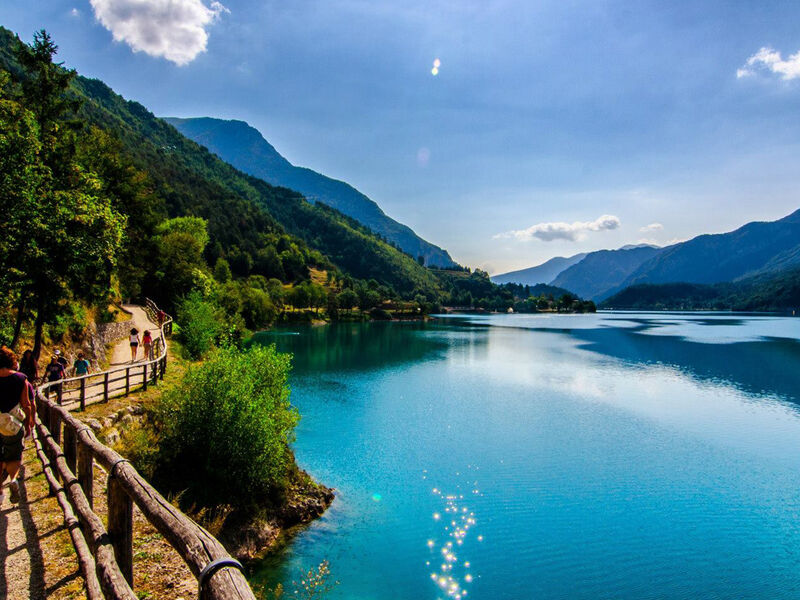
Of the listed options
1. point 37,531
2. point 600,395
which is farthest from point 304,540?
point 600,395

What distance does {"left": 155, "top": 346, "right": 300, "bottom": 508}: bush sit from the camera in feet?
70.1

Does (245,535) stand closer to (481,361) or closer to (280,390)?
(280,390)

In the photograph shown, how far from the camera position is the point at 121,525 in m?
6.59

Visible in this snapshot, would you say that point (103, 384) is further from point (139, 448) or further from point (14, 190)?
point (14, 190)

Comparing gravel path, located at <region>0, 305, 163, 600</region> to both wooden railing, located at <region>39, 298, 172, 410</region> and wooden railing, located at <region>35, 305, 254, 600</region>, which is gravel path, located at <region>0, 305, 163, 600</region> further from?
wooden railing, located at <region>39, 298, 172, 410</region>

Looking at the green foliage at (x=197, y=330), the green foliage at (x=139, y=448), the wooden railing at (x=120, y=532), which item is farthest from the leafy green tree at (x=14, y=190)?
the green foliage at (x=197, y=330)

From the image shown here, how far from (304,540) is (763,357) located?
9951cm

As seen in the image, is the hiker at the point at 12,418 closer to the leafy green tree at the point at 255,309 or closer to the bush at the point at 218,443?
the bush at the point at 218,443

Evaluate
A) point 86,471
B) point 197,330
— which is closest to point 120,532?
point 86,471

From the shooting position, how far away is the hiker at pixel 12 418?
32.5 feet

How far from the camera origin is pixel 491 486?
28.8 m

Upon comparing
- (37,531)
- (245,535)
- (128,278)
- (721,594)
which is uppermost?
(128,278)

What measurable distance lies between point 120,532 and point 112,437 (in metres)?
14.6

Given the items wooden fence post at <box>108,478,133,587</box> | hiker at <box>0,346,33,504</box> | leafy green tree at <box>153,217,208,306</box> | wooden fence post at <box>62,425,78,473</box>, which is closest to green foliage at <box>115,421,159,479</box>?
hiker at <box>0,346,33,504</box>
